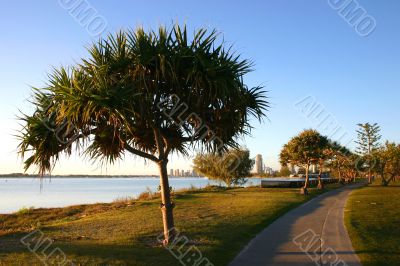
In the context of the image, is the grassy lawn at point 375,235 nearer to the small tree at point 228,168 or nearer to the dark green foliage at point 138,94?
Result: the dark green foliage at point 138,94

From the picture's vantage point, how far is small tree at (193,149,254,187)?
5162 centimetres

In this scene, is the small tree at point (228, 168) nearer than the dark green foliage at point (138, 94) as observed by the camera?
No

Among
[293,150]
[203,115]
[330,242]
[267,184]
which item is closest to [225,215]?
[330,242]

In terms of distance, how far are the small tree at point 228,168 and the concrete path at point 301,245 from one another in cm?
3480

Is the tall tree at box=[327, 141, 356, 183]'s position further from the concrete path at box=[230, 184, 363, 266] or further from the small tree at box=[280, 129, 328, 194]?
the concrete path at box=[230, 184, 363, 266]

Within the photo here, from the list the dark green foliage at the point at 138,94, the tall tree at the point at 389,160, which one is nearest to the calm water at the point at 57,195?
the dark green foliage at the point at 138,94

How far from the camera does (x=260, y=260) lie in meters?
9.49

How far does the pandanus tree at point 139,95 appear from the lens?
9.88 metres

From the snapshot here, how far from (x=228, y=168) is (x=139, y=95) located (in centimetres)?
4255

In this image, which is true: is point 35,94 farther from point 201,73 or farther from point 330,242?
point 330,242

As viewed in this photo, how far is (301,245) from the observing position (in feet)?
37.1

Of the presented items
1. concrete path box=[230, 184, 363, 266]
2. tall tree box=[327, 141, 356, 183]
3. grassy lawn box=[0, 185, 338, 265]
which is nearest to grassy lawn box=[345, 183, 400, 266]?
concrete path box=[230, 184, 363, 266]

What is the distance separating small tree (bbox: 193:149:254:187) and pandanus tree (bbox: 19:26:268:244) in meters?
39.2

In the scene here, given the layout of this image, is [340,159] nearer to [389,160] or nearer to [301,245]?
[389,160]
